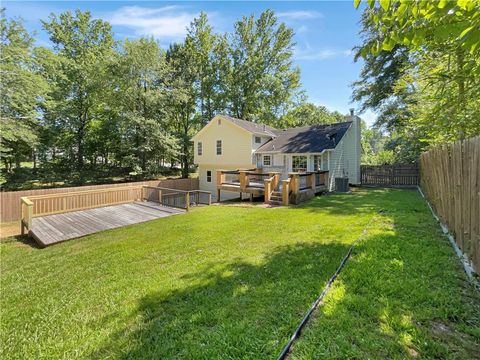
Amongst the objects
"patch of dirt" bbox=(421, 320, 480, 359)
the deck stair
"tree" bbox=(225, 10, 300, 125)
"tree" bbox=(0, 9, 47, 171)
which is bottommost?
"patch of dirt" bbox=(421, 320, 480, 359)

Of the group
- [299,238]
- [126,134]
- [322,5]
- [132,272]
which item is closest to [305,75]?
[126,134]

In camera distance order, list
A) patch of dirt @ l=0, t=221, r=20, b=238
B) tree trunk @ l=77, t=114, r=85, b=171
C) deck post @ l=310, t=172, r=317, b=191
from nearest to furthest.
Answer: patch of dirt @ l=0, t=221, r=20, b=238
deck post @ l=310, t=172, r=317, b=191
tree trunk @ l=77, t=114, r=85, b=171

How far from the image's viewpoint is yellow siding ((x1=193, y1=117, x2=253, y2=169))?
19.1 m

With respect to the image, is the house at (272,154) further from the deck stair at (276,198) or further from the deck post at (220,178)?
the deck stair at (276,198)

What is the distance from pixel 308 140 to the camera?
699 inches

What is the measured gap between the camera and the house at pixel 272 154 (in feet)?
48.3

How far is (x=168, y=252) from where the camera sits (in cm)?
554

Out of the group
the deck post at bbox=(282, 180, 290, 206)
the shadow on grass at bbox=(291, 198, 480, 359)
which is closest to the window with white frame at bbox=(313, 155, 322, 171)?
the deck post at bbox=(282, 180, 290, 206)

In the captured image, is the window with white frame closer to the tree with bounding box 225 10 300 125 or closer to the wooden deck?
the wooden deck

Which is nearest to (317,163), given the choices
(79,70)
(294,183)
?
(294,183)

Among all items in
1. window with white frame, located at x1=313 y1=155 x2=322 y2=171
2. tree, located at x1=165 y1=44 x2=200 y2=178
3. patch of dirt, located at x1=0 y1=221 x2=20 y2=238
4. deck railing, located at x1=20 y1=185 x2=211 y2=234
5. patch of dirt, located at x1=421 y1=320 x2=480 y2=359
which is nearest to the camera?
patch of dirt, located at x1=421 y1=320 x2=480 y2=359

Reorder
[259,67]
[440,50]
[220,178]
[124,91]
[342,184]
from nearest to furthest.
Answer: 1. [440,50]
2. [220,178]
3. [342,184]
4. [124,91]
5. [259,67]

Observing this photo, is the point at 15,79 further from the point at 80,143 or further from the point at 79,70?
the point at 80,143

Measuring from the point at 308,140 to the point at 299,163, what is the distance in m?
1.93
